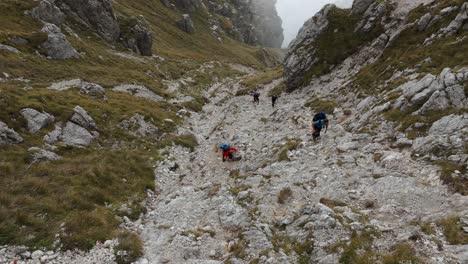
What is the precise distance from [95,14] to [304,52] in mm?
48830

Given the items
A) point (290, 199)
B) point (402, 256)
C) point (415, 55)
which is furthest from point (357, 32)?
point (402, 256)

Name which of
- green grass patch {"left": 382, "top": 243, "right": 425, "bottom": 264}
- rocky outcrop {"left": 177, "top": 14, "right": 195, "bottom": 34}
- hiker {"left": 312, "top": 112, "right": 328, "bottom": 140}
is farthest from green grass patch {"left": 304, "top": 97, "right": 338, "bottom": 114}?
rocky outcrop {"left": 177, "top": 14, "right": 195, "bottom": 34}

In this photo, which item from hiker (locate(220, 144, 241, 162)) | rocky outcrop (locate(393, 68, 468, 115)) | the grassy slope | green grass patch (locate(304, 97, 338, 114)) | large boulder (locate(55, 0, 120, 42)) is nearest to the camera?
the grassy slope

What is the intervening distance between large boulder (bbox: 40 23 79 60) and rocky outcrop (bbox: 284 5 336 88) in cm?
3378

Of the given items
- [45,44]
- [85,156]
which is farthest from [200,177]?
Result: [45,44]

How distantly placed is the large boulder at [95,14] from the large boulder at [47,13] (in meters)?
6.47

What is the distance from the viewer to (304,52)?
4753 cm

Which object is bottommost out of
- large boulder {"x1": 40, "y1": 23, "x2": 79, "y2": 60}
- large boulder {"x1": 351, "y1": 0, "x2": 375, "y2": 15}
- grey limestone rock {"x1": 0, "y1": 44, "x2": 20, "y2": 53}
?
grey limestone rock {"x1": 0, "y1": 44, "x2": 20, "y2": 53}

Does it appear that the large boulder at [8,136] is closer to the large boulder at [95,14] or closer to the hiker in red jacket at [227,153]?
the hiker in red jacket at [227,153]

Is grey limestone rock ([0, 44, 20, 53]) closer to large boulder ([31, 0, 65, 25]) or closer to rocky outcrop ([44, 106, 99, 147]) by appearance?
large boulder ([31, 0, 65, 25])

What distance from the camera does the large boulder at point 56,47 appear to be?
150ft

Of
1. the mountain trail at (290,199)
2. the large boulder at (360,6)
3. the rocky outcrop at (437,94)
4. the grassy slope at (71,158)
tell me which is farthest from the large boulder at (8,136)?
the large boulder at (360,6)

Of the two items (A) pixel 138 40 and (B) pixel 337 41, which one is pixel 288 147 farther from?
(A) pixel 138 40

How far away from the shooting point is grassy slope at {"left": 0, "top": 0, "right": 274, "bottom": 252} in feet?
51.3
